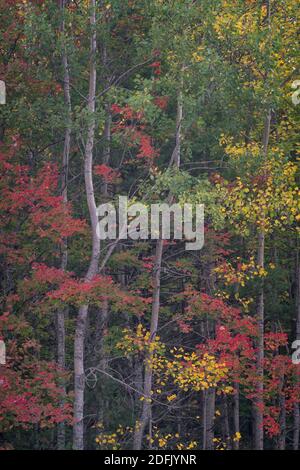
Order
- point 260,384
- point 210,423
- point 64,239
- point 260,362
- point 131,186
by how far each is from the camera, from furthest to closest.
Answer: point 210,423
point 64,239
point 260,362
point 260,384
point 131,186

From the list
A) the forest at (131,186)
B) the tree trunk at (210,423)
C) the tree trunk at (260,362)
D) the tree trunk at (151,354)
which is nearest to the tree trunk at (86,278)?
the forest at (131,186)

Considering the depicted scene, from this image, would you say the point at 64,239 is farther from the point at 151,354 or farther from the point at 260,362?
the point at 260,362

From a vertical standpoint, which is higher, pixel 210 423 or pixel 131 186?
pixel 131 186

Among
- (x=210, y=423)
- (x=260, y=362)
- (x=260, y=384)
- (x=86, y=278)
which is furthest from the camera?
(x=210, y=423)

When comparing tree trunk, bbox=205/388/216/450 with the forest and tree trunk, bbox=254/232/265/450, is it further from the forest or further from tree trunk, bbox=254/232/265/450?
tree trunk, bbox=254/232/265/450

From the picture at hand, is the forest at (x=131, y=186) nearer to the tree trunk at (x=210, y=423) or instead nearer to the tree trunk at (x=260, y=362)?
the tree trunk at (x=260, y=362)

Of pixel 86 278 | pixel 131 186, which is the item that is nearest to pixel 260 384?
pixel 86 278

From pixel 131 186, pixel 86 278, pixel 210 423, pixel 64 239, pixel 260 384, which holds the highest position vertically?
pixel 131 186

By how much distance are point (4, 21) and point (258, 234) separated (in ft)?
26.8

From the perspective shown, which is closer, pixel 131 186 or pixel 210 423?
pixel 131 186

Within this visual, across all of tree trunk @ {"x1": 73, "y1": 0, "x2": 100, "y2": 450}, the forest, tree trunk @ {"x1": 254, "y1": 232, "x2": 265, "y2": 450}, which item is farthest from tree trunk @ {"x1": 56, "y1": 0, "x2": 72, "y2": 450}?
tree trunk @ {"x1": 254, "y1": 232, "x2": 265, "y2": 450}

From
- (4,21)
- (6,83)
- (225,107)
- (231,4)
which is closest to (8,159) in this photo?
(6,83)
